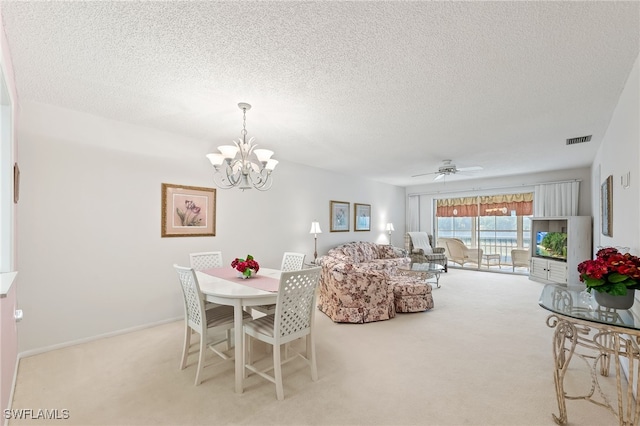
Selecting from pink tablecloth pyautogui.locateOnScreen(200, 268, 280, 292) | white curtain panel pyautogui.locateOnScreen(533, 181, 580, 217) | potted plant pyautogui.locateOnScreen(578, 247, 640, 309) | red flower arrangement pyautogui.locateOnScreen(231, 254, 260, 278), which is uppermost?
white curtain panel pyautogui.locateOnScreen(533, 181, 580, 217)

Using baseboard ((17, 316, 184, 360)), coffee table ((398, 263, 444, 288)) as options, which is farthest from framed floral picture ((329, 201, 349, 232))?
baseboard ((17, 316, 184, 360))

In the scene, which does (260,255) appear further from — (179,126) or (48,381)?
(48,381)

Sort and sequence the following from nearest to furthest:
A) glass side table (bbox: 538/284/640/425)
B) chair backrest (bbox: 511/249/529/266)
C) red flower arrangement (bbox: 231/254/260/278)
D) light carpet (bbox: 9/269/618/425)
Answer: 1. glass side table (bbox: 538/284/640/425)
2. light carpet (bbox: 9/269/618/425)
3. red flower arrangement (bbox: 231/254/260/278)
4. chair backrest (bbox: 511/249/529/266)

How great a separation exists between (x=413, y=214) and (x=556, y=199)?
3461 millimetres

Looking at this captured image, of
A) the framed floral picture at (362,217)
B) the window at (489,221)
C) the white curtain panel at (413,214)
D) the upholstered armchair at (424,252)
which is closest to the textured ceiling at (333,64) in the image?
the framed floral picture at (362,217)

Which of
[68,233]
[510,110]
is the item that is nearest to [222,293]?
[68,233]

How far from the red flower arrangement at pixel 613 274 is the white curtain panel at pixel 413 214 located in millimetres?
7159

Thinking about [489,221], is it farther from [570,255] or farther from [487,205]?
[570,255]

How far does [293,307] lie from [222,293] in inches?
23.1

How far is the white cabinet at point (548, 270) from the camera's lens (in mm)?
5902

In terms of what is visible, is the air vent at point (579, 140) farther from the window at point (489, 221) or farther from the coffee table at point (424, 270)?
the window at point (489, 221)

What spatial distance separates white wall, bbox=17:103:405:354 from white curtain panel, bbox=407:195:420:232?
604 cm

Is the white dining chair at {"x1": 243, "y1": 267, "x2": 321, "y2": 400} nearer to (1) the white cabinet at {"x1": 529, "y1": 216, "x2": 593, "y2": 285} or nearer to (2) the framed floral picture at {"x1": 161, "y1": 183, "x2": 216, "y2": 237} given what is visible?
(2) the framed floral picture at {"x1": 161, "y1": 183, "x2": 216, "y2": 237}

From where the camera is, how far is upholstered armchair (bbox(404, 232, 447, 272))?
23.8 ft
